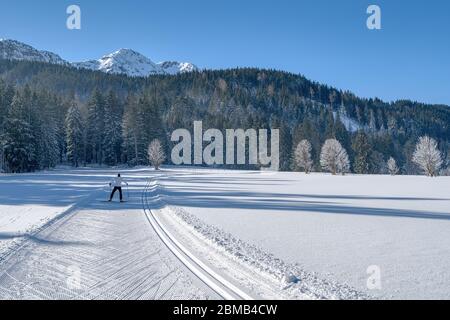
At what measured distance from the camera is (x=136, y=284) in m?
6.89

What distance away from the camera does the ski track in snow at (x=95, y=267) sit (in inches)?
254

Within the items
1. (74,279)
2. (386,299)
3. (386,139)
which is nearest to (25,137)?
(74,279)

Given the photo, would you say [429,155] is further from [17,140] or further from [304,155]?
[17,140]

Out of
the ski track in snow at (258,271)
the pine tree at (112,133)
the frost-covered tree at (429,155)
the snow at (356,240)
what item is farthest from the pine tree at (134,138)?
the ski track in snow at (258,271)

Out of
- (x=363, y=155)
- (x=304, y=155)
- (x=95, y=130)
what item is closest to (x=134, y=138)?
(x=95, y=130)

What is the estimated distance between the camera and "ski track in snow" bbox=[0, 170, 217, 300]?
6.45 metres

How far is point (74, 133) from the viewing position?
75625mm

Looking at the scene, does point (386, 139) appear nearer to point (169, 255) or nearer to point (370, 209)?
point (370, 209)

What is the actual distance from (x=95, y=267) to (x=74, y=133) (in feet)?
241

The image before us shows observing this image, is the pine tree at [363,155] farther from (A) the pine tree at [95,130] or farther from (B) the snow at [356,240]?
(B) the snow at [356,240]
